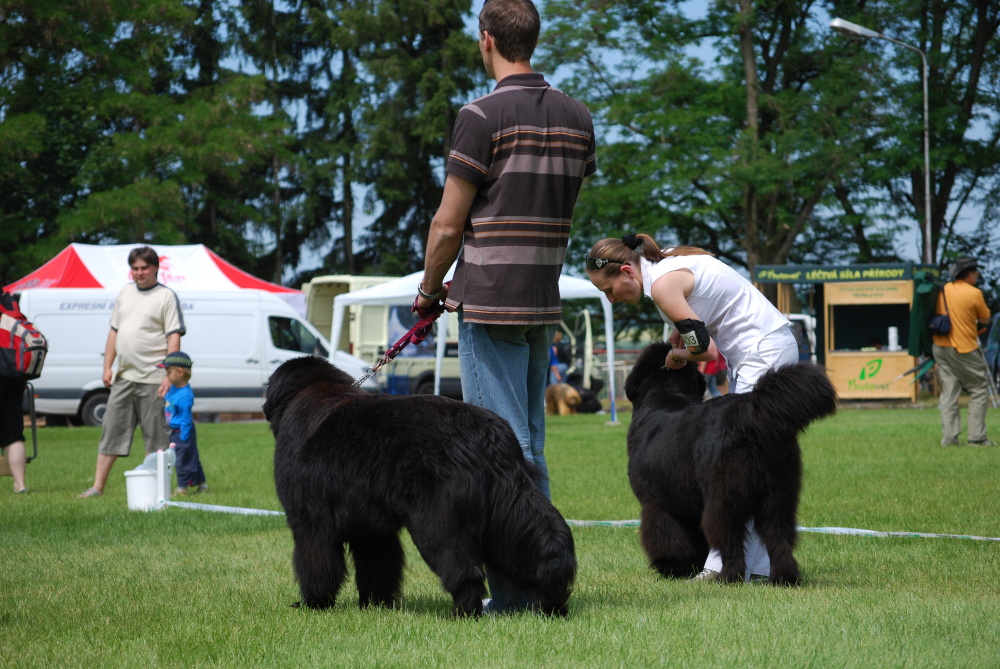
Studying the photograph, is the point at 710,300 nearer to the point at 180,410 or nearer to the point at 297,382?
the point at 297,382

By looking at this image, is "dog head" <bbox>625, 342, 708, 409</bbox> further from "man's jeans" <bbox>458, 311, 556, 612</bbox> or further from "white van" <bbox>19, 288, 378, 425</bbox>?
"white van" <bbox>19, 288, 378, 425</bbox>

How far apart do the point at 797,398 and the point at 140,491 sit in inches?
203

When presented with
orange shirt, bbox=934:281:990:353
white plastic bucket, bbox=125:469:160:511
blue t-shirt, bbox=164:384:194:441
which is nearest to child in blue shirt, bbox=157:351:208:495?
blue t-shirt, bbox=164:384:194:441

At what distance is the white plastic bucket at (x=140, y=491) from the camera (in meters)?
7.56

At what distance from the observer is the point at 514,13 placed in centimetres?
374

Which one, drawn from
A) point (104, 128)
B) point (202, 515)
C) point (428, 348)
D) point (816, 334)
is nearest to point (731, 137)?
point (816, 334)

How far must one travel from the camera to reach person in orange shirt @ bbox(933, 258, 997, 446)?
1141cm

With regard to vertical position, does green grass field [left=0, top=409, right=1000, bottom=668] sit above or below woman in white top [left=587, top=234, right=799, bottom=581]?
below

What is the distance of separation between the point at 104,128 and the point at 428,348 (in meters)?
13.2

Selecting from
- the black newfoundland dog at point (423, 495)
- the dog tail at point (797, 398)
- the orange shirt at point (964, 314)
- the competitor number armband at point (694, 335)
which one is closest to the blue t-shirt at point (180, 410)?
the black newfoundland dog at point (423, 495)

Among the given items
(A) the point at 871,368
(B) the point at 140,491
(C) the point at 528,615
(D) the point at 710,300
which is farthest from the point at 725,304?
(A) the point at 871,368

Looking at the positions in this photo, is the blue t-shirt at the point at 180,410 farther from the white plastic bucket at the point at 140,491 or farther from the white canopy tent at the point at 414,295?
the white canopy tent at the point at 414,295

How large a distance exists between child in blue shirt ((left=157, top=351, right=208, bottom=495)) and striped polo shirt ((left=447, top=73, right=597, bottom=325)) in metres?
5.17

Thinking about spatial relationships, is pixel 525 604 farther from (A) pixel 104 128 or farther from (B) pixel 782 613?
(A) pixel 104 128
